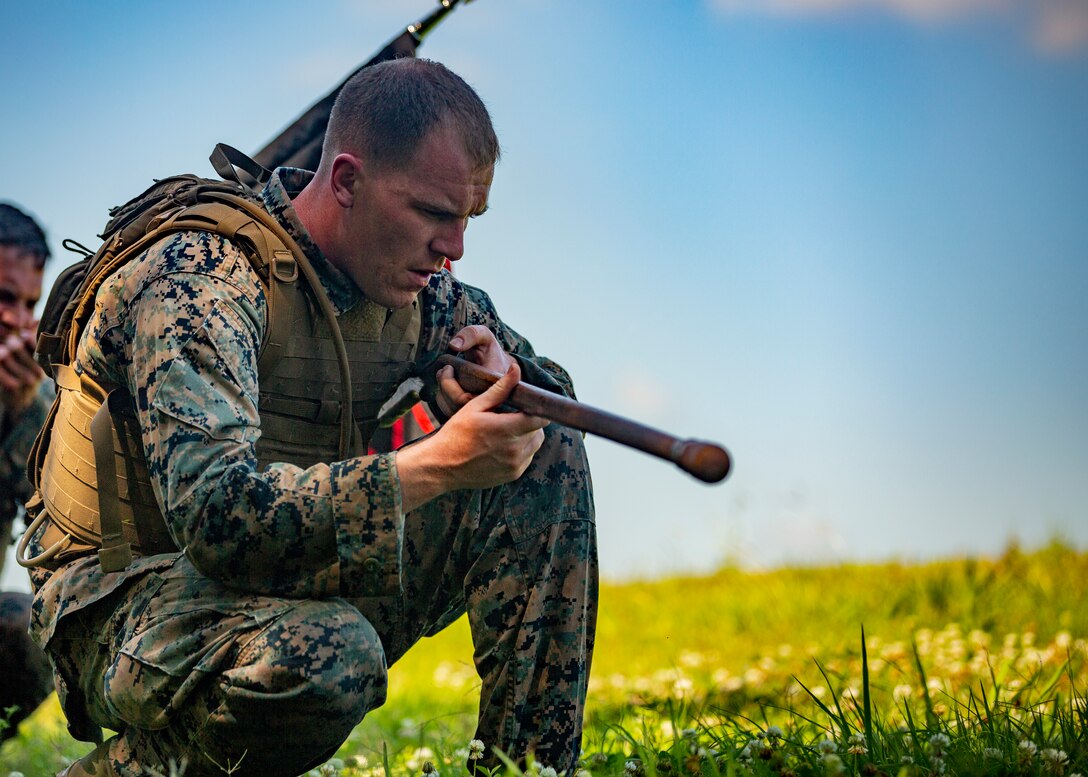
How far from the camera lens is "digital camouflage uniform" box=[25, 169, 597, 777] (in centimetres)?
325

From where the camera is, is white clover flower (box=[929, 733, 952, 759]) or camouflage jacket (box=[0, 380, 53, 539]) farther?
camouflage jacket (box=[0, 380, 53, 539])

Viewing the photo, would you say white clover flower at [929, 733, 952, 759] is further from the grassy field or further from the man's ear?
the man's ear

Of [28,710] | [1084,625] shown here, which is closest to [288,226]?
[28,710]

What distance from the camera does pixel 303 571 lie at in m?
3.32

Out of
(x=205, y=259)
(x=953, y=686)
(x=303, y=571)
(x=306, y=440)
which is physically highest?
(x=205, y=259)

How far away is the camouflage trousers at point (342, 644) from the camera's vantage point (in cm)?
338

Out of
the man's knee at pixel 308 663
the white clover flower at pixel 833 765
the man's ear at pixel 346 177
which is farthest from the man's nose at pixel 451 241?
the white clover flower at pixel 833 765

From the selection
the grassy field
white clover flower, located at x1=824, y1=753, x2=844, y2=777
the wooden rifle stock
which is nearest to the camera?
the wooden rifle stock

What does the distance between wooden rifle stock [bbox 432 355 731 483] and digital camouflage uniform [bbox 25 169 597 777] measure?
39cm

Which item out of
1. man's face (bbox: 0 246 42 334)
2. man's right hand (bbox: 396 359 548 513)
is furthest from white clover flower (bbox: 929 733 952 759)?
man's face (bbox: 0 246 42 334)

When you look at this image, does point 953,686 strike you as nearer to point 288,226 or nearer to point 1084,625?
point 1084,625

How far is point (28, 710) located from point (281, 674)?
3.27m

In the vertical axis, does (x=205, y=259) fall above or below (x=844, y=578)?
above

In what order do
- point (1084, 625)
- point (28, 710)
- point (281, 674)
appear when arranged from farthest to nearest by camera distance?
point (1084, 625), point (28, 710), point (281, 674)
